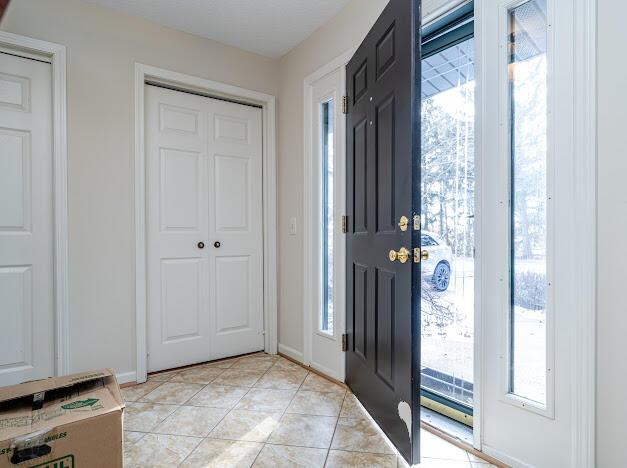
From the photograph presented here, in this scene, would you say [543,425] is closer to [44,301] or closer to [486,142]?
[486,142]

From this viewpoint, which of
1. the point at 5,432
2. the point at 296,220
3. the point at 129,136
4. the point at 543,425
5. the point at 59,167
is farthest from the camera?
the point at 296,220

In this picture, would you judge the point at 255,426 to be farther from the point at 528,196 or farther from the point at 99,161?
the point at 99,161

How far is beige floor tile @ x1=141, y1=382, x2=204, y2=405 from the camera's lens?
218cm

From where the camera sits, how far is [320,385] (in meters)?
2.40

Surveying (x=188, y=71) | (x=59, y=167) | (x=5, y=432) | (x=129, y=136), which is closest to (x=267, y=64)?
(x=188, y=71)

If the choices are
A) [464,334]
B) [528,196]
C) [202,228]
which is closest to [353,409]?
[464,334]

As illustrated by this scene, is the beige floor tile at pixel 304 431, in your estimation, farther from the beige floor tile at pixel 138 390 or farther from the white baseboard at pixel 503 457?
the beige floor tile at pixel 138 390

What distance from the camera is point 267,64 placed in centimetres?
306

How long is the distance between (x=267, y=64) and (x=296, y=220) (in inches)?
53.5

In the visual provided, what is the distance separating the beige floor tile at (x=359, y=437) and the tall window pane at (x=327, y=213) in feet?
2.47

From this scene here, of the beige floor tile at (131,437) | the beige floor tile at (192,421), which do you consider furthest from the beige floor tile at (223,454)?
the beige floor tile at (131,437)

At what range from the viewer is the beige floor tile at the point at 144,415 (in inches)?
73.7

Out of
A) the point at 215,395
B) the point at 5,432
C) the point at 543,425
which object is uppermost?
the point at 5,432

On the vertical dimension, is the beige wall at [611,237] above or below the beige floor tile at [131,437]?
above
